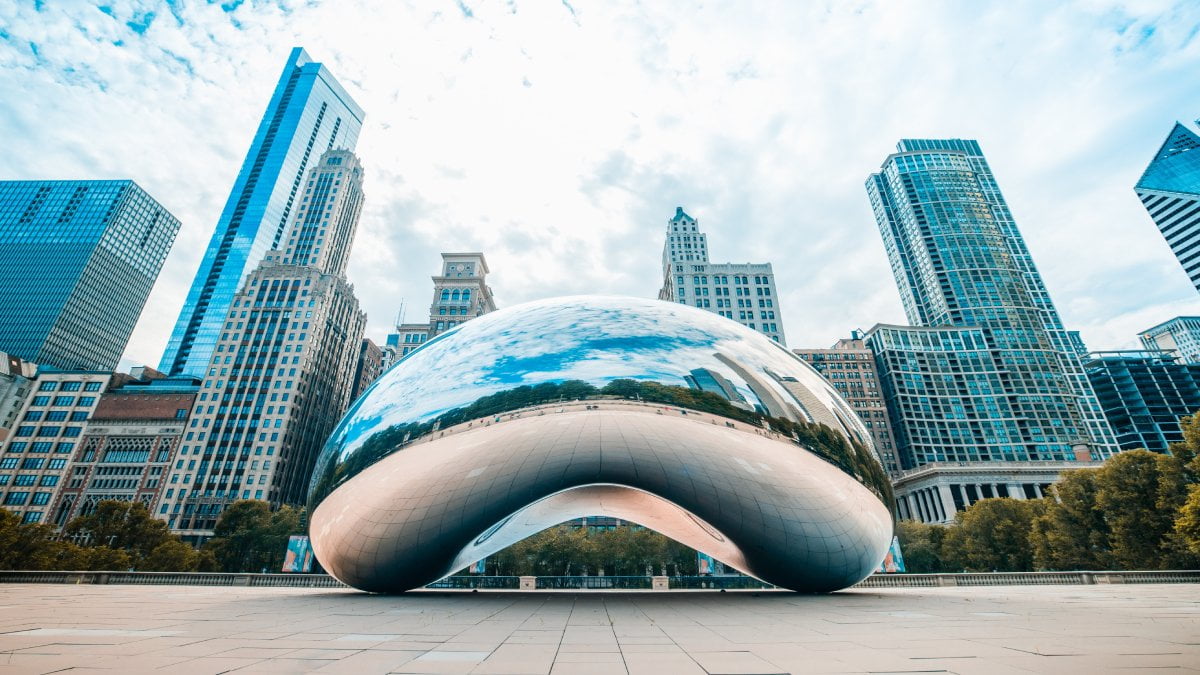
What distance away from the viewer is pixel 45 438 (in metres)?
85.2

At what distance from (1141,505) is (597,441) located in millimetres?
42615

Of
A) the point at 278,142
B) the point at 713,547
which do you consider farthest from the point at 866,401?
the point at 278,142

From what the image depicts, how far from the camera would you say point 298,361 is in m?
94.1

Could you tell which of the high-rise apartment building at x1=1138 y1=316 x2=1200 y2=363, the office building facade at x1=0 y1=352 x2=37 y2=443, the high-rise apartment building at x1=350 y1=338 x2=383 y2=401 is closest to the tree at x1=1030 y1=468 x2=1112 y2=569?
the high-rise apartment building at x1=350 y1=338 x2=383 y2=401

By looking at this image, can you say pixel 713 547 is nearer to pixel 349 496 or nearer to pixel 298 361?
pixel 349 496

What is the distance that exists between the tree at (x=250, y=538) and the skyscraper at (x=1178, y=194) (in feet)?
610

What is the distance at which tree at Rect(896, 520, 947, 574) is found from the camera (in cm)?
5166

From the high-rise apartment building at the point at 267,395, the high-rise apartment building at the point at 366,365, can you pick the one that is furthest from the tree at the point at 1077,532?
the high-rise apartment building at the point at 366,365

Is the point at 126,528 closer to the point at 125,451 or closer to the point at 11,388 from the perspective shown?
the point at 125,451

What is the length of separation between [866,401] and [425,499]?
122092mm

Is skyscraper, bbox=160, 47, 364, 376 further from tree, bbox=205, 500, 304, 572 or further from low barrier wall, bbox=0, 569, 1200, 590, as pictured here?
low barrier wall, bbox=0, 569, 1200, 590

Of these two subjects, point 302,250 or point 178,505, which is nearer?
point 178,505

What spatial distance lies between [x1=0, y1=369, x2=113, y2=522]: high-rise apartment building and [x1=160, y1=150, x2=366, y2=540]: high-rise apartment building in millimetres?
18644

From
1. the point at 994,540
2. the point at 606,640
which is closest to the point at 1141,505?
the point at 994,540
